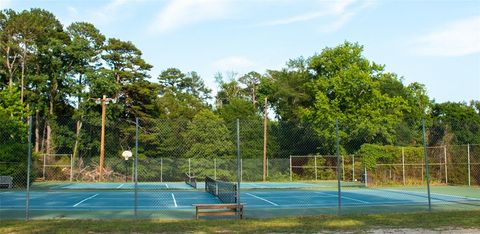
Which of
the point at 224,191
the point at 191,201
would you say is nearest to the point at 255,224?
the point at 191,201

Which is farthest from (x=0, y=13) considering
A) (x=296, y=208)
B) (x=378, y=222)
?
(x=378, y=222)

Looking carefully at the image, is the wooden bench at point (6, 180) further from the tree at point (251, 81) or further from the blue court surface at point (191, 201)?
the tree at point (251, 81)

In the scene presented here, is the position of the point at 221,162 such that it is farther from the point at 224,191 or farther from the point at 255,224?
the point at 255,224

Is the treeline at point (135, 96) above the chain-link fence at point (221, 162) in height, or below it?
above

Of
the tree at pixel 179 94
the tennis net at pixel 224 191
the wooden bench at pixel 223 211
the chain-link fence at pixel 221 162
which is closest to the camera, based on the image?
the wooden bench at pixel 223 211

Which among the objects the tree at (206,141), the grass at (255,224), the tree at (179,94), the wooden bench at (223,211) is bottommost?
the grass at (255,224)

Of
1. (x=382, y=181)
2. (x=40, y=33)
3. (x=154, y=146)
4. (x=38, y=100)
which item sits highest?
(x=40, y=33)

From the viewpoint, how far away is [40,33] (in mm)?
51531

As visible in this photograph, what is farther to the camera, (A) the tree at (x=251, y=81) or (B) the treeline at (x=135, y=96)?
(A) the tree at (x=251, y=81)

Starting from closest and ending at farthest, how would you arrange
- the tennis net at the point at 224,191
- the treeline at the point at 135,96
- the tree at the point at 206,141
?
the tennis net at the point at 224,191 < the tree at the point at 206,141 < the treeline at the point at 135,96

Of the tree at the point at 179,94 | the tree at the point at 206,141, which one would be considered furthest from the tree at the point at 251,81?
the tree at the point at 206,141

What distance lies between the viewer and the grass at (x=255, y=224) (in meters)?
10.6

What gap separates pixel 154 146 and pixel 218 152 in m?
5.54

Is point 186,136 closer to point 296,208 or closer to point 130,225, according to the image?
point 296,208
